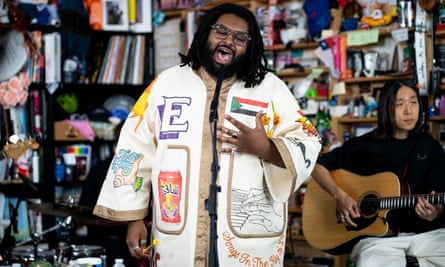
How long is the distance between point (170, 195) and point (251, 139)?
373 millimetres

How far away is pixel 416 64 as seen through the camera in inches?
173

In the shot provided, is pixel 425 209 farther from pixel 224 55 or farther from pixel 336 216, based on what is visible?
pixel 224 55

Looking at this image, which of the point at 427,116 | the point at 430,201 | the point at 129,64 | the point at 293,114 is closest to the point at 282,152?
the point at 293,114

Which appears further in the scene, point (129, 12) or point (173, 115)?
point (129, 12)

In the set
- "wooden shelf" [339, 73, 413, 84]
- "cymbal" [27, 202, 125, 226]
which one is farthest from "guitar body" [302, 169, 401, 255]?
"cymbal" [27, 202, 125, 226]

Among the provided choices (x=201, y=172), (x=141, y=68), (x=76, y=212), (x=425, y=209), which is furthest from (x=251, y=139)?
(x=141, y=68)

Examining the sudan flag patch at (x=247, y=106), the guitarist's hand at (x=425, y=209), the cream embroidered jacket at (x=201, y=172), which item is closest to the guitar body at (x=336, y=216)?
the guitarist's hand at (x=425, y=209)

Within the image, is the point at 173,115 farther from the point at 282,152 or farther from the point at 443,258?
the point at 443,258


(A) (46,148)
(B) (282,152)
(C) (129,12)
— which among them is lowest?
(A) (46,148)

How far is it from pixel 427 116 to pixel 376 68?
510 mm

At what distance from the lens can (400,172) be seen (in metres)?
3.73

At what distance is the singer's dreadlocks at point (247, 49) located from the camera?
2557mm

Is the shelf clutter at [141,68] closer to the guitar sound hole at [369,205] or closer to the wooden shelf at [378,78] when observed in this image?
the wooden shelf at [378,78]

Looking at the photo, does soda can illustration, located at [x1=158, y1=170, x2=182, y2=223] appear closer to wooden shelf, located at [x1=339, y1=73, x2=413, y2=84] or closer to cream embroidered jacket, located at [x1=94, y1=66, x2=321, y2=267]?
cream embroidered jacket, located at [x1=94, y1=66, x2=321, y2=267]
